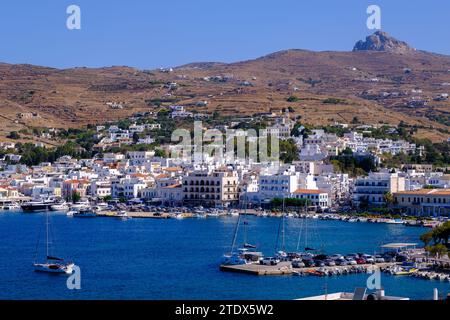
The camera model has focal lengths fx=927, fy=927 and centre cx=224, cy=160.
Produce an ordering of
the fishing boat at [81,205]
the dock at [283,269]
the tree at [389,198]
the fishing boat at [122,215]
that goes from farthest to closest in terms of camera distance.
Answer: the fishing boat at [81,205] → the tree at [389,198] → the fishing boat at [122,215] → the dock at [283,269]

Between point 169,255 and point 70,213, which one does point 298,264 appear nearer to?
point 169,255

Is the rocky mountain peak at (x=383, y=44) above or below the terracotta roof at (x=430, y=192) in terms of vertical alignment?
above

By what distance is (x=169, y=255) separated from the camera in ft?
55.0

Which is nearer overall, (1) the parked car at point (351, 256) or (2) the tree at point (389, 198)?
(1) the parked car at point (351, 256)

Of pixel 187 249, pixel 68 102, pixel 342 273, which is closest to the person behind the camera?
pixel 342 273

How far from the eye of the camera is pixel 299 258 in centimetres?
1564

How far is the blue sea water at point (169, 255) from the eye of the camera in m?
12.4

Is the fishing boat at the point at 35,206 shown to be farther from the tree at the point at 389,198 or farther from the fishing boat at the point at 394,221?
the fishing boat at the point at 394,221

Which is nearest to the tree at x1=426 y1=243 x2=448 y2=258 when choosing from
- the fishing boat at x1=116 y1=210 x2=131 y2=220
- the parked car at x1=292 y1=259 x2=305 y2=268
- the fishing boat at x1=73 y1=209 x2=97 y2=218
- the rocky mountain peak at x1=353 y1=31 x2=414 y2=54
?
the parked car at x1=292 y1=259 x2=305 y2=268

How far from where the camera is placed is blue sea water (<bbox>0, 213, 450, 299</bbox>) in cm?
1241

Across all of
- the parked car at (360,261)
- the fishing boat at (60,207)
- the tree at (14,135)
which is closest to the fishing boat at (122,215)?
the fishing boat at (60,207)
